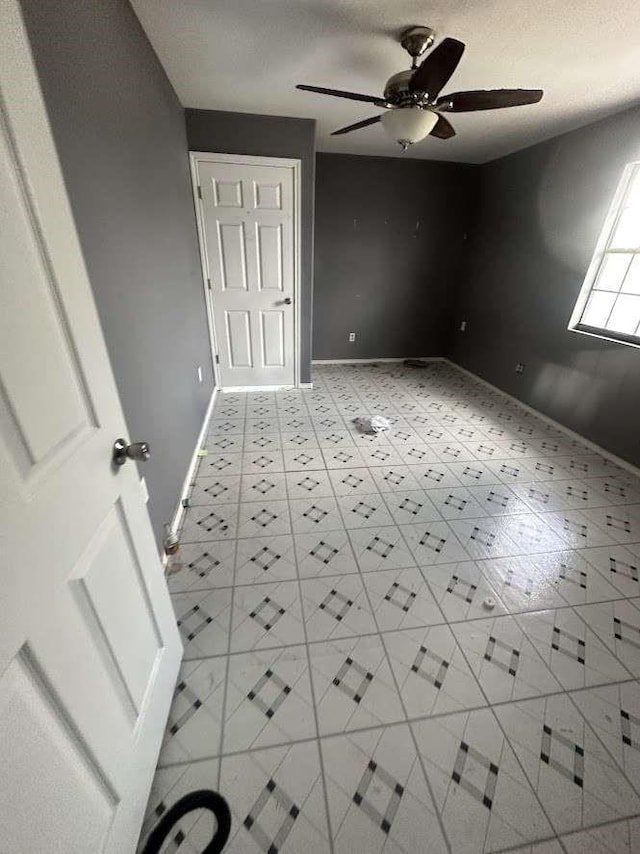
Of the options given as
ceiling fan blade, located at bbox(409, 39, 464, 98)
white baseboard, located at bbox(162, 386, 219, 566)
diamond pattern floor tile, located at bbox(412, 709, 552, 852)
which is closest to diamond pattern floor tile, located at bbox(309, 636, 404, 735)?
diamond pattern floor tile, located at bbox(412, 709, 552, 852)

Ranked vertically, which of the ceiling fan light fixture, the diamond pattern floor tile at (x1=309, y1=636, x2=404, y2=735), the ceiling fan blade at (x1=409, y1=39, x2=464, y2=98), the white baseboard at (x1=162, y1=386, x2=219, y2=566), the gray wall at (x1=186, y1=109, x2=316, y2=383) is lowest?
the diamond pattern floor tile at (x1=309, y1=636, x2=404, y2=735)

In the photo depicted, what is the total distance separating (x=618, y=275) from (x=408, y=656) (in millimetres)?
3202

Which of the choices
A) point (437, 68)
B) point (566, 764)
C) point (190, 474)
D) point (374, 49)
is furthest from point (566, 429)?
point (190, 474)

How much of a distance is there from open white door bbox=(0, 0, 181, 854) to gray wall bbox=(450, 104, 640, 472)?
10.7ft

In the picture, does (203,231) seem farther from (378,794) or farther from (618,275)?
(378,794)

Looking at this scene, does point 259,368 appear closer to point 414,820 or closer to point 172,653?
point 172,653

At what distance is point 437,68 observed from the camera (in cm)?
145

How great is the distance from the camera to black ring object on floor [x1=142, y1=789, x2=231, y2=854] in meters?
0.90

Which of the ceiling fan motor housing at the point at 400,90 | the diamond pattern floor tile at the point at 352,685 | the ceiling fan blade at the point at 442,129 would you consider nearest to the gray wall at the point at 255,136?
the ceiling fan blade at the point at 442,129

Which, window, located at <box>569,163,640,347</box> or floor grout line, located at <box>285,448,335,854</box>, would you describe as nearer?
floor grout line, located at <box>285,448,335,854</box>

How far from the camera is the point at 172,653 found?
1.19 m

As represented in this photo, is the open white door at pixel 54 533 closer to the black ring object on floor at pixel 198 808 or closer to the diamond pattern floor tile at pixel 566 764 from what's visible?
the black ring object on floor at pixel 198 808

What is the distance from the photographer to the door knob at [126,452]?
0.82 metres

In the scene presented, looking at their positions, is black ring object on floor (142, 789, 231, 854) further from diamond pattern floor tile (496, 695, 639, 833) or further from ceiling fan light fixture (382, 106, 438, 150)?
ceiling fan light fixture (382, 106, 438, 150)
